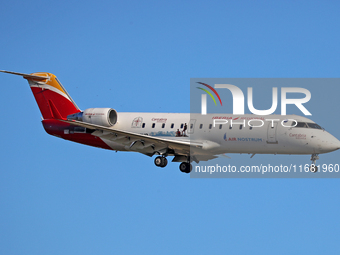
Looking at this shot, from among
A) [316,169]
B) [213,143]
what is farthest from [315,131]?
[213,143]

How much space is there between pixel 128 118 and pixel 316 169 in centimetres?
1397

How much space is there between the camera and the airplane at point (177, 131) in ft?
115

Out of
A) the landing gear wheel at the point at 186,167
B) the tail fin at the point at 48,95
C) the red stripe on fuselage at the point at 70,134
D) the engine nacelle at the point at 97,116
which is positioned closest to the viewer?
the engine nacelle at the point at 97,116

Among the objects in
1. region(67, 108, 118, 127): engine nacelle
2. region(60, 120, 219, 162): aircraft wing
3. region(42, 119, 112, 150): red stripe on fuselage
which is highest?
region(67, 108, 118, 127): engine nacelle

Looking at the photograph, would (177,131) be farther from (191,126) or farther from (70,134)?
(70,134)

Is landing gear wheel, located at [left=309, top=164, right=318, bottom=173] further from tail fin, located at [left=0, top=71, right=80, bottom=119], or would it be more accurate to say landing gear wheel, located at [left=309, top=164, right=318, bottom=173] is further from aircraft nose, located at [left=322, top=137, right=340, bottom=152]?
tail fin, located at [left=0, top=71, right=80, bottom=119]

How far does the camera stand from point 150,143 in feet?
123

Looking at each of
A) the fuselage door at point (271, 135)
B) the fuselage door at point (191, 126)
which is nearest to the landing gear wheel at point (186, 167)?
the fuselage door at point (191, 126)

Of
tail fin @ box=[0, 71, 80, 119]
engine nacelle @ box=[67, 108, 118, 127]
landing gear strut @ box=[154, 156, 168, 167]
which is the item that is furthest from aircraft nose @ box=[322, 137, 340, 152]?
tail fin @ box=[0, 71, 80, 119]

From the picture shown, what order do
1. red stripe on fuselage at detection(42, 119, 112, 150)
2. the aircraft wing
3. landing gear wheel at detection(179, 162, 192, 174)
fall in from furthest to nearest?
red stripe on fuselage at detection(42, 119, 112, 150)
landing gear wheel at detection(179, 162, 192, 174)
the aircraft wing

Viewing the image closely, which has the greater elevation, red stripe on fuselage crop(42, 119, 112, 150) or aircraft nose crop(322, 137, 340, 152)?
red stripe on fuselage crop(42, 119, 112, 150)

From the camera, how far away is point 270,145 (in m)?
35.2

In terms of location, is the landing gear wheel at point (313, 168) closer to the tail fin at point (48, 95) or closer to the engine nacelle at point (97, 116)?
the engine nacelle at point (97, 116)

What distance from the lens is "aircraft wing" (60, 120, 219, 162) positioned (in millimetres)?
35969
